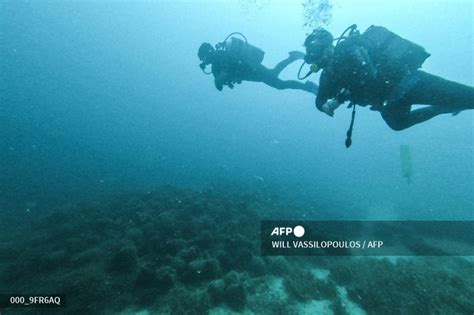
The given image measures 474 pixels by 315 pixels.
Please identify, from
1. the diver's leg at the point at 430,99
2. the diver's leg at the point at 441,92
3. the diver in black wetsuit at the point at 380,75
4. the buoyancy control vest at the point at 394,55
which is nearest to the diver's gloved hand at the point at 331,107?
the diver in black wetsuit at the point at 380,75

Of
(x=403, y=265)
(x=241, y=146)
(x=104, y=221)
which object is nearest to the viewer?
(x=403, y=265)

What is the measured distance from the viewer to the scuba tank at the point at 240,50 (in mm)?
9109

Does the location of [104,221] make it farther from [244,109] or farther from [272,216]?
[244,109]

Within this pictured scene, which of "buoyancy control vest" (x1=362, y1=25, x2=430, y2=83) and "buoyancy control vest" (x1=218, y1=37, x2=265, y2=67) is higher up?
"buoyancy control vest" (x1=218, y1=37, x2=265, y2=67)

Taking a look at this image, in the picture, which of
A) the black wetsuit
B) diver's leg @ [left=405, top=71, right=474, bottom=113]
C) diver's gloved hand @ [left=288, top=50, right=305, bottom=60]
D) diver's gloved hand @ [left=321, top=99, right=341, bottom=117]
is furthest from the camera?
diver's gloved hand @ [left=288, top=50, right=305, bottom=60]

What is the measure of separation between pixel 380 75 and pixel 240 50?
5221mm

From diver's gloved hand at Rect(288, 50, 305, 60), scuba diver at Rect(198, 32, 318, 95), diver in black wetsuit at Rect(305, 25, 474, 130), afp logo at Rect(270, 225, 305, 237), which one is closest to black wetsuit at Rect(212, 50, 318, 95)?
scuba diver at Rect(198, 32, 318, 95)

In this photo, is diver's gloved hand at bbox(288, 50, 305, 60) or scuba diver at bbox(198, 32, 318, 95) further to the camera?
diver's gloved hand at bbox(288, 50, 305, 60)

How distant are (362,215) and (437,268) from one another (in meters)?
11.9

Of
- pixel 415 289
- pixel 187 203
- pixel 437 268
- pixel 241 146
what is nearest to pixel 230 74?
pixel 187 203

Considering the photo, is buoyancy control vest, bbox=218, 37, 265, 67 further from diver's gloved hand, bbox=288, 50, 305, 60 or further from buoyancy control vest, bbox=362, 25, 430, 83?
buoyancy control vest, bbox=362, 25, 430, 83

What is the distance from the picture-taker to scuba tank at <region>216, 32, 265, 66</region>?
359 inches

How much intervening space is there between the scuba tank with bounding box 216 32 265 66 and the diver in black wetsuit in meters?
4.22

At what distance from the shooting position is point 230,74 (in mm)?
9281
